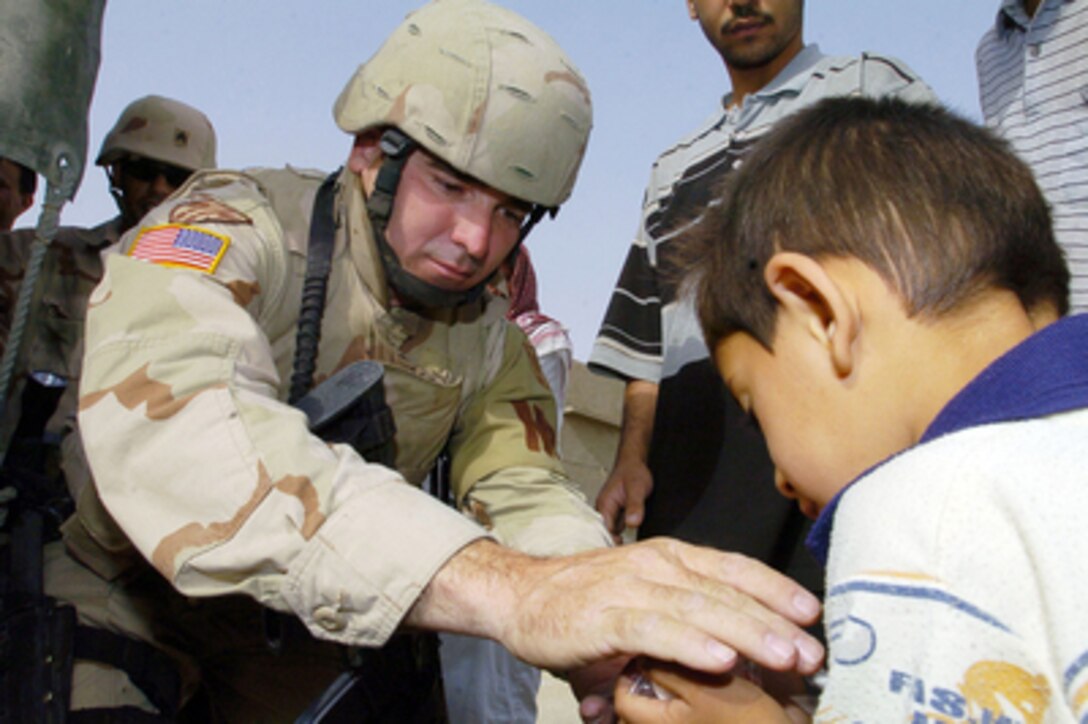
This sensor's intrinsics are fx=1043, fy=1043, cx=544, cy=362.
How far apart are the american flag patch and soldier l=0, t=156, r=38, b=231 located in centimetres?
169

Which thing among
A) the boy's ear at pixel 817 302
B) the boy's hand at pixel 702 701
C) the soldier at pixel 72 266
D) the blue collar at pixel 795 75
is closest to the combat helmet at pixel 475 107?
the blue collar at pixel 795 75

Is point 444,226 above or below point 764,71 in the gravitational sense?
below

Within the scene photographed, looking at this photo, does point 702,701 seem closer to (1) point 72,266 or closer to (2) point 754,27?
(2) point 754,27

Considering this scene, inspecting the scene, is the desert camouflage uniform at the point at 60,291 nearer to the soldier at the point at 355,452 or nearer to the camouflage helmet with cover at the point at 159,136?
the camouflage helmet with cover at the point at 159,136

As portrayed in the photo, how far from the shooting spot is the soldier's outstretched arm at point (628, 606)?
1207mm

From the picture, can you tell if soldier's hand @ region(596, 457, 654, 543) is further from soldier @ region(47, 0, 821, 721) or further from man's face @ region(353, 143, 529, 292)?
man's face @ region(353, 143, 529, 292)

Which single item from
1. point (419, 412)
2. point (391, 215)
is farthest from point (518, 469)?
point (391, 215)

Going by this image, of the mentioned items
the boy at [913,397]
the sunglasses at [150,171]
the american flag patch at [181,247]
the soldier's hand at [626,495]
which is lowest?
the soldier's hand at [626,495]

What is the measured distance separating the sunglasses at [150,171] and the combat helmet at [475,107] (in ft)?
6.36

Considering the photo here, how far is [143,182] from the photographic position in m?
4.09

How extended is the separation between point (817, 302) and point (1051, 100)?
149 centimetres

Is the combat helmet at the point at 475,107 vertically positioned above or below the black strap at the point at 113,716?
above

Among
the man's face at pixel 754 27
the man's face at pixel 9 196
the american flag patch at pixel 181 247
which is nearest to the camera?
the american flag patch at pixel 181 247

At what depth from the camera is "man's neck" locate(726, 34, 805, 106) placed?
9.51ft
